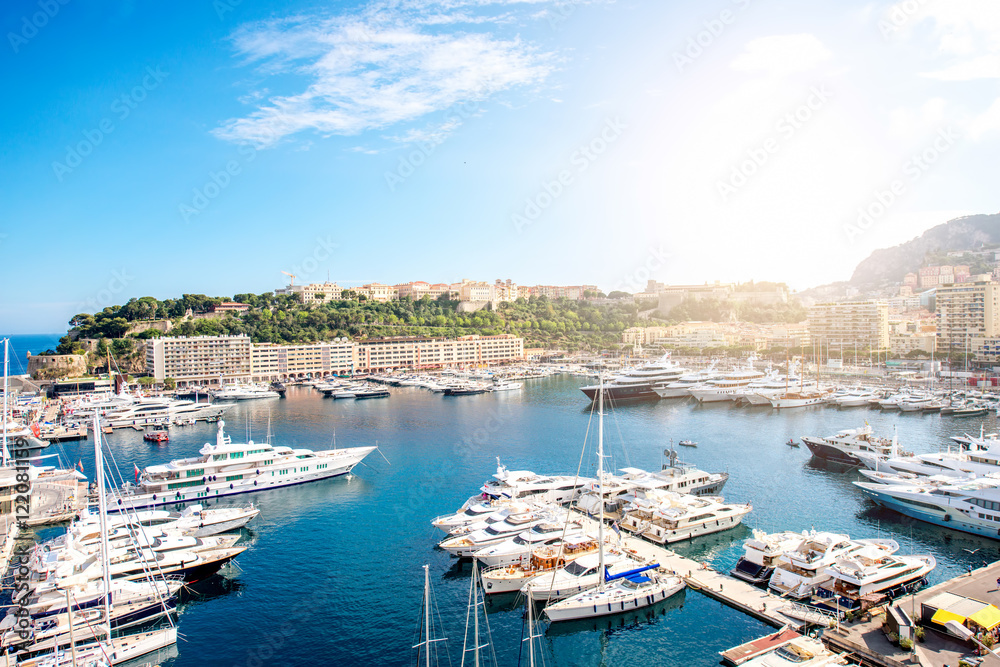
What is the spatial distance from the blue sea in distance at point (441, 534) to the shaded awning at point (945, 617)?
244cm

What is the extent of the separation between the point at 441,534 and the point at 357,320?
50.7 meters

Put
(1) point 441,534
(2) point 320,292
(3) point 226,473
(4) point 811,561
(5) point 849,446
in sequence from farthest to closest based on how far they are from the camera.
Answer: (2) point 320,292 < (5) point 849,446 < (3) point 226,473 < (1) point 441,534 < (4) point 811,561

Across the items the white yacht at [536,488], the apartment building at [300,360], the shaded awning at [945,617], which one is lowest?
the white yacht at [536,488]

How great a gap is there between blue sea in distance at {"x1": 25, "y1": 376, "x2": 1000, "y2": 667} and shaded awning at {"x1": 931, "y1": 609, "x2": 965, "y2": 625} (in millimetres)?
2436

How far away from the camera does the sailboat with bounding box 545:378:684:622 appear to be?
10.2 metres

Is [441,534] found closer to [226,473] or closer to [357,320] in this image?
[226,473]

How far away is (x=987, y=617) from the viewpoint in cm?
815

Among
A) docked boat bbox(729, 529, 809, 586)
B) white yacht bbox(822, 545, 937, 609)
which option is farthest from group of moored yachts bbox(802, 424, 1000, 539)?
docked boat bbox(729, 529, 809, 586)

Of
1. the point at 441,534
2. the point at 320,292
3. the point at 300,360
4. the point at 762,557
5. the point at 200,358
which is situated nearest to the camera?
the point at 762,557

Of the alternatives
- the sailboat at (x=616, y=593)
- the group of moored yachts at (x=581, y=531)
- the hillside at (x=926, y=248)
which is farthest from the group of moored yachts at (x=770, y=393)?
the hillside at (x=926, y=248)

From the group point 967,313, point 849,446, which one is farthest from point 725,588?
point 967,313

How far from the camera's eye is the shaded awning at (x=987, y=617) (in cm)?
802

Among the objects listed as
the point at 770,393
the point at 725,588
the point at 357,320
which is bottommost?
the point at 725,588

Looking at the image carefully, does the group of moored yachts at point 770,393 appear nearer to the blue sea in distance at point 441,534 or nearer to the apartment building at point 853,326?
the blue sea in distance at point 441,534
